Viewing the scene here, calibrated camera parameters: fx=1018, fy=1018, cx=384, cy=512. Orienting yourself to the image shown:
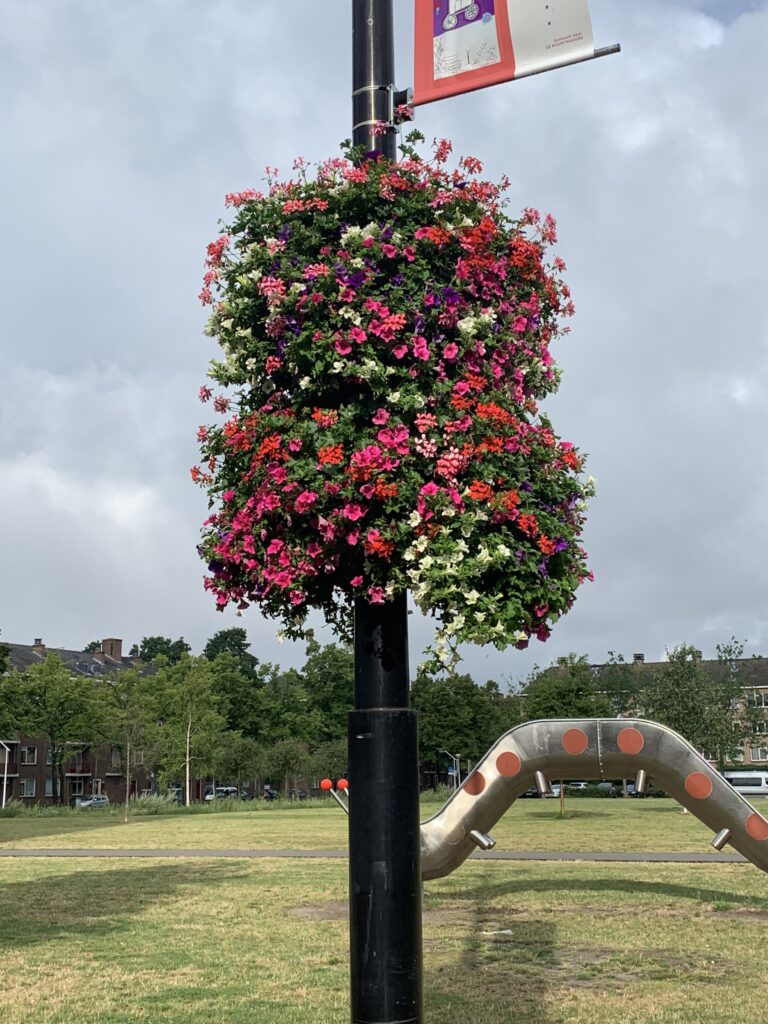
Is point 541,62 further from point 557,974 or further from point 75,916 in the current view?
point 75,916

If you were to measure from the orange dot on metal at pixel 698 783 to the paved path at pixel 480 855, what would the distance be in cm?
928

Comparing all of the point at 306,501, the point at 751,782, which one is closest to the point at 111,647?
the point at 751,782

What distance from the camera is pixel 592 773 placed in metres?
15.8

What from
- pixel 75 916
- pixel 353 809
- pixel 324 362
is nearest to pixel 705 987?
pixel 353 809

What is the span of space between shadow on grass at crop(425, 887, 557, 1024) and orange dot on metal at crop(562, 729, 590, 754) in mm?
2500

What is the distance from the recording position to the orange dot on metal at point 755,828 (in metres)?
15.2

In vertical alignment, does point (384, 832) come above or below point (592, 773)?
above

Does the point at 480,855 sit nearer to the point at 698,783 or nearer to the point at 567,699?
the point at 698,783

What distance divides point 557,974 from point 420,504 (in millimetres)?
8623

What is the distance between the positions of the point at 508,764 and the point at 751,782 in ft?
227

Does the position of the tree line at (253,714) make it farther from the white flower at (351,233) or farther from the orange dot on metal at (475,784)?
the white flower at (351,233)

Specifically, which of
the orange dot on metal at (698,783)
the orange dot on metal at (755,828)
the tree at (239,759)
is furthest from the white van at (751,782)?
the orange dot on metal at (698,783)

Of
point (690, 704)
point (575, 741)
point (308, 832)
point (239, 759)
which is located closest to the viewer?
point (575, 741)

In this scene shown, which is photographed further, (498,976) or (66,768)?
(66,768)
